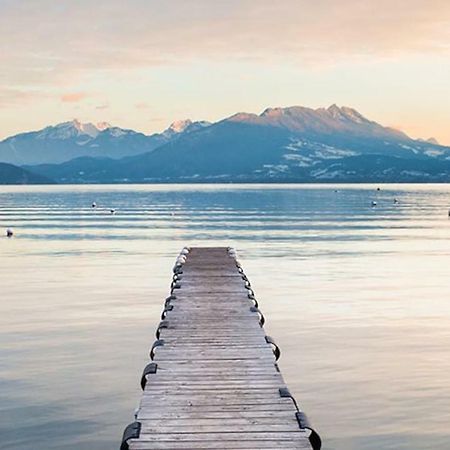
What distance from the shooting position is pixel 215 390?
16.4 metres

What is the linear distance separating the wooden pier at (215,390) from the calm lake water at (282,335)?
1.84 m

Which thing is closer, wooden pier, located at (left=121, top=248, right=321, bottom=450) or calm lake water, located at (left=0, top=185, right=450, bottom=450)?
wooden pier, located at (left=121, top=248, right=321, bottom=450)

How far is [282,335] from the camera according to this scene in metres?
29.4

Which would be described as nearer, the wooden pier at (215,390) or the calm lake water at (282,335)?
the wooden pier at (215,390)

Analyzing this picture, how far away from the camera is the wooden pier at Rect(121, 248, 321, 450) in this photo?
528 inches

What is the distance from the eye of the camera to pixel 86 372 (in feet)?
77.7

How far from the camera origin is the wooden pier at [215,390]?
13414 millimetres

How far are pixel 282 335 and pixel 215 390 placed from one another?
1326 centimetres

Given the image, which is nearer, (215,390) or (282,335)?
(215,390)

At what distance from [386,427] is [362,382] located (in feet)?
12.6

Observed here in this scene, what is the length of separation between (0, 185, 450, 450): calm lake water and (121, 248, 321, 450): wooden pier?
1.84 metres

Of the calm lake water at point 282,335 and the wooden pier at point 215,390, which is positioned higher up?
the wooden pier at point 215,390

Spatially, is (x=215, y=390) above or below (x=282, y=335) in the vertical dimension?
above

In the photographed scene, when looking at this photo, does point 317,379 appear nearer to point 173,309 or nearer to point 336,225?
point 173,309
